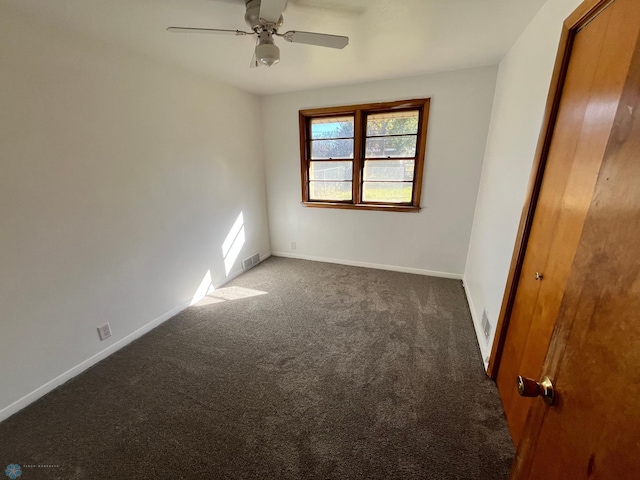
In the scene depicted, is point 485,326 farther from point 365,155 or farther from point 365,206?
point 365,155

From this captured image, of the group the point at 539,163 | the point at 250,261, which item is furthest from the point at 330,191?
the point at 539,163

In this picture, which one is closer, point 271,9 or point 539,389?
point 539,389

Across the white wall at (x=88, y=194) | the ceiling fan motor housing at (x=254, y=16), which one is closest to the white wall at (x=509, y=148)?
the ceiling fan motor housing at (x=254, y=16)

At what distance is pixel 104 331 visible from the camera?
1996 mm

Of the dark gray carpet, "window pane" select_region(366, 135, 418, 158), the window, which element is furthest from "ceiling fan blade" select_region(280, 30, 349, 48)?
the dark gray carpet

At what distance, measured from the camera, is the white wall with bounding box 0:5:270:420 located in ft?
4.94

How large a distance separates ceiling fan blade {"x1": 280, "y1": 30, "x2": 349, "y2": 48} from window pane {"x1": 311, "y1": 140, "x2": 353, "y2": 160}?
1.76 metres

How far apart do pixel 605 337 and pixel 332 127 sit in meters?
3.36

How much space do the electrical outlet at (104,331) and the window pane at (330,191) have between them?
2646mm

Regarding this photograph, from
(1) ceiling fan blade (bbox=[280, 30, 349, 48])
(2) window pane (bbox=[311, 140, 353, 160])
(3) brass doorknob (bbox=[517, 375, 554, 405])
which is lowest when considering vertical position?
(3) brass doorknob (bbox=[517, 375, 554, 405])

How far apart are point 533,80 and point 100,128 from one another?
115 inches

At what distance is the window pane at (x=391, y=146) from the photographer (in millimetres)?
3064

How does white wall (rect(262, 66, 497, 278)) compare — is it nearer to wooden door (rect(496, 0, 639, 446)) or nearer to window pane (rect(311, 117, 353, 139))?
window pane (rect(311, 117, 353, 139))

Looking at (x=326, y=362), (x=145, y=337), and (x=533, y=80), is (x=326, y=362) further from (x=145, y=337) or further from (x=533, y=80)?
(x=533, y=80)
